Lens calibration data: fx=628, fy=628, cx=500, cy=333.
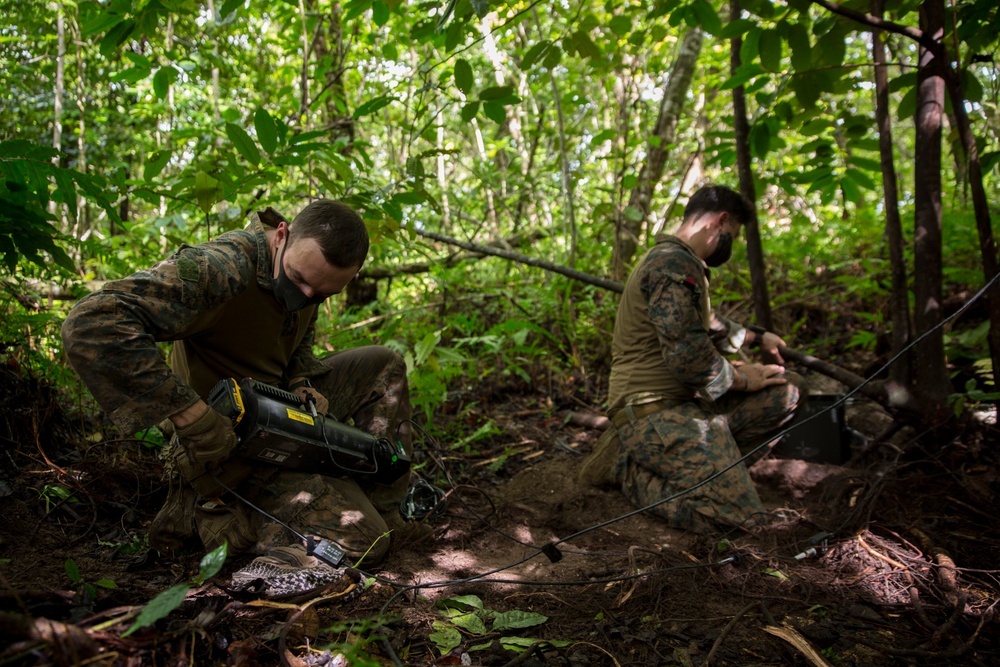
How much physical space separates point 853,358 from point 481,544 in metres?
3.74

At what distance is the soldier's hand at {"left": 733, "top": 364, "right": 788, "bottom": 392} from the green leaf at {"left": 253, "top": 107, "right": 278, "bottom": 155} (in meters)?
2.94

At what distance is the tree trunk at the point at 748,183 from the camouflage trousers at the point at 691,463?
2.37 feet

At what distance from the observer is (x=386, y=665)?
1.72 meters

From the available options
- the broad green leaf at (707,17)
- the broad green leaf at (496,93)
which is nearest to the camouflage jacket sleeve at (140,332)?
the broad green leaf at (496,93)

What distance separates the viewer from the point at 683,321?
3.41m

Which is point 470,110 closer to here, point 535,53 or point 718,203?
point 535,53

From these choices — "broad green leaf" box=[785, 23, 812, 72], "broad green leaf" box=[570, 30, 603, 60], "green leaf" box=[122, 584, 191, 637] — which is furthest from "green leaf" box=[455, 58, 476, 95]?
"green leaf" box=[122, 584, 191, 637]

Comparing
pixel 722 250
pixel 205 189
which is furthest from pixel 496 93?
pixel 205 189

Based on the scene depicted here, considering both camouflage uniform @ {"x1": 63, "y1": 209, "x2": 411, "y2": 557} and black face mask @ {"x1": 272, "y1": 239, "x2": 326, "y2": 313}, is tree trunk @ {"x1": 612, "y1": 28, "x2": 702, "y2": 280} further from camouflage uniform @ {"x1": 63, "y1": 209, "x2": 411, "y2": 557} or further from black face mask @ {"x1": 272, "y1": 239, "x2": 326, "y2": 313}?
black face mask @ {"x1": 272, "y1": 239, "x2": 326, "y2": 313}

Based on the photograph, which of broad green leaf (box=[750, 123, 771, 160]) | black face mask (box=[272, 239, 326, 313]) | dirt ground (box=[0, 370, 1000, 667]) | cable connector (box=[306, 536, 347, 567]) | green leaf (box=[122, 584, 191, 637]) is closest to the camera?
green leaf (box=[122, 584, 191, 637])

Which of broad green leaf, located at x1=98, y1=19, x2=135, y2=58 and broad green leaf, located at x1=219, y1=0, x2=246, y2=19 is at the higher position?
broad green leaf, located at x1=219, y1=0, x2=246, y2=19

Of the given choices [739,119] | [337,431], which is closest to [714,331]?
[739,119]

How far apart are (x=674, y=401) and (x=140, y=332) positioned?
2.70 m

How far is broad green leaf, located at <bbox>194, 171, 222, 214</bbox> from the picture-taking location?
3.52m
